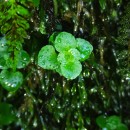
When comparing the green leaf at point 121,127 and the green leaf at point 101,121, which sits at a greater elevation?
the green leaf at point 101,121

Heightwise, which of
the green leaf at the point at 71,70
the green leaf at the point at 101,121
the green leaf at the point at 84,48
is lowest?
the green leaf at the point at 101,121

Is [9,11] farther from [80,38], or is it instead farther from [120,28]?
[120,28]

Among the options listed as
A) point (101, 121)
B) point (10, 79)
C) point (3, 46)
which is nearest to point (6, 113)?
point (10, 79)

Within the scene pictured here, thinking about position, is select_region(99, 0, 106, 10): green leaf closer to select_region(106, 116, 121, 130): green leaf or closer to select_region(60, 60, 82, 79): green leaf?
select_region(60, 60, 82, 79): green leaf

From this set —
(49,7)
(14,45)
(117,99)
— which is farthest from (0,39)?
(117,99)

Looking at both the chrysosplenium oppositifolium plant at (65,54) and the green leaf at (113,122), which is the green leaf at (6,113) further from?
the green leaf at (113,122)

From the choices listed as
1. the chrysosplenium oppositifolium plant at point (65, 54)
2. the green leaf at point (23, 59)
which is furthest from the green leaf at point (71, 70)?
the green leaf at point (23, 59)
